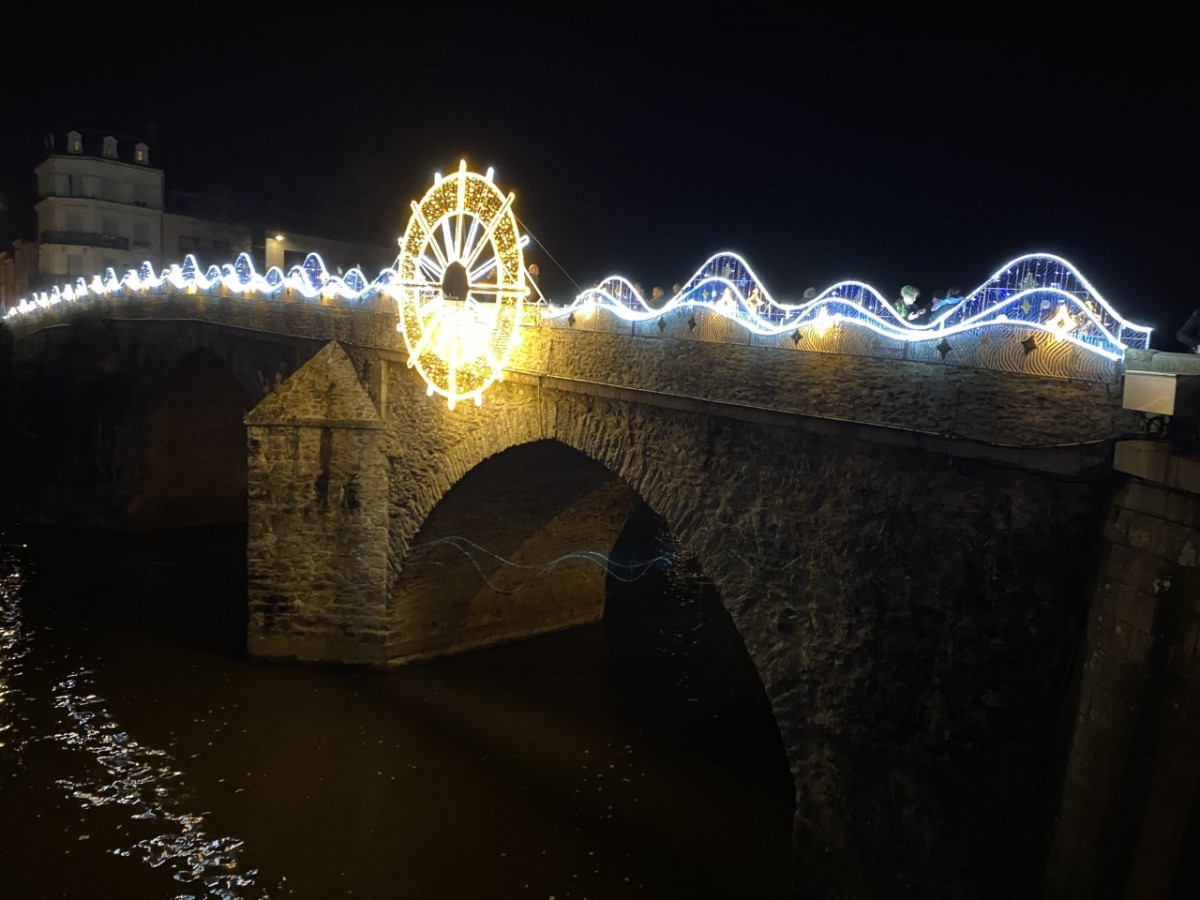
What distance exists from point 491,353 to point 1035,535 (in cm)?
727

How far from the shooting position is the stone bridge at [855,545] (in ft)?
18.5

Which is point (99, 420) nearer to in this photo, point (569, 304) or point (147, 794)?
point (147, 794)

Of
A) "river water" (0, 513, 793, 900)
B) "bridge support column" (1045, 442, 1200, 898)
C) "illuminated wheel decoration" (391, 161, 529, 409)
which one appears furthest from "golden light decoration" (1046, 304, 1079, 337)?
"illuminated wheel decoration" (391, 161, 529, 409)

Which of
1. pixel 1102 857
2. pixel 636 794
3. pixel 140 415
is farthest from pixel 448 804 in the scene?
pixel 140 415

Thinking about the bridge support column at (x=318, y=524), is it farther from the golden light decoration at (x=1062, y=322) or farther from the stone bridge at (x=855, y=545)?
the golden light decoration at (x=1062, y=322)

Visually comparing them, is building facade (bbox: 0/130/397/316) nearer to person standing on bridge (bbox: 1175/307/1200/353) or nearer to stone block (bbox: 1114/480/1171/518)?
person standing on bridge (bbox: 1175/307/1200/353)

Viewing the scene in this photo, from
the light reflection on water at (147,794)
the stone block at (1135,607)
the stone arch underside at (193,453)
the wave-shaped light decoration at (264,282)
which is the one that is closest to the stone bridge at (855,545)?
the stone block at (1135,607)

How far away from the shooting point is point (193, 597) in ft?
57.7

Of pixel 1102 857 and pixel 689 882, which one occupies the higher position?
pixel 1102 857

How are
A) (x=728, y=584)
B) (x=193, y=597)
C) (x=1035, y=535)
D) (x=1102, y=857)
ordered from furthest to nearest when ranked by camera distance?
1. (x=193, y=597)
2. (x=728, y=584)
3. (x=1035, y=535)
4. (x=1102, y=857)

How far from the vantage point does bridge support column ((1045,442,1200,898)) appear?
16.6 feet

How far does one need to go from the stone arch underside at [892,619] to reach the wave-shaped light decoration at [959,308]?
940 millimetres

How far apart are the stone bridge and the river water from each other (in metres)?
1.69

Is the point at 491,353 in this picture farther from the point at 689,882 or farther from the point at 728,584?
the point at 689,882
